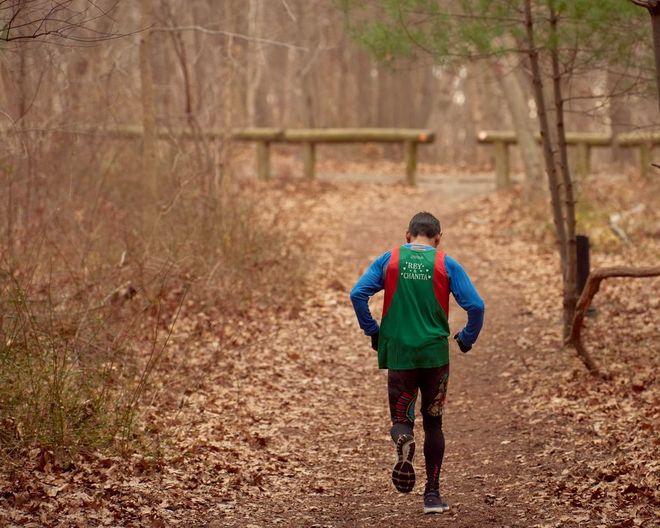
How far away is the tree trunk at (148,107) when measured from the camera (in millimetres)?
12961

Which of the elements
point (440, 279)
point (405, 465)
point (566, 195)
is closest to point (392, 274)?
point (440, 279)

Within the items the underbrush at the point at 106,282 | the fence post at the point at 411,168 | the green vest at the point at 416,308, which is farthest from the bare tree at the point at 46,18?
the fence post at the point at 411,168

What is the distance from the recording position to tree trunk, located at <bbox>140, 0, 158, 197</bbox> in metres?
13.0

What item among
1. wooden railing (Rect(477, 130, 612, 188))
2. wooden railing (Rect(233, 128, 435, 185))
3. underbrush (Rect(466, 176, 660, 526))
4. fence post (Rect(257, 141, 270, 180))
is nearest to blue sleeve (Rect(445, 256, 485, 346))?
underbrush (Rect(466, 176, 660, 526))

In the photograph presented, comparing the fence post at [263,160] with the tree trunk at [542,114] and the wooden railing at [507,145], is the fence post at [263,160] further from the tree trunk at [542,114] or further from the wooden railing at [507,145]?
the tree trunk at [542,114]

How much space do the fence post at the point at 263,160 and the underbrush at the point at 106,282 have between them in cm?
679

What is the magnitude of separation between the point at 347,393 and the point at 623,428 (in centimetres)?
279

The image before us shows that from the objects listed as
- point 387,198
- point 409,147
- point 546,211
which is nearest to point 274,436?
point 546,211

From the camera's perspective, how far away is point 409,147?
2166 centimetres

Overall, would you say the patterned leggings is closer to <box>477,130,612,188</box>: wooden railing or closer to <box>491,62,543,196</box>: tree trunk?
<box>491,62,543,196</box>: tree trunk

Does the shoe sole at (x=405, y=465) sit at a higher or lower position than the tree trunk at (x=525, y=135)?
lower

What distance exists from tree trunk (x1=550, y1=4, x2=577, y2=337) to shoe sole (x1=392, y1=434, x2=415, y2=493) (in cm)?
447

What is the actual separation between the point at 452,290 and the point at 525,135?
1349cm

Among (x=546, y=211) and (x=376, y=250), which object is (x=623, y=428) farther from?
(x=546, y=211)
